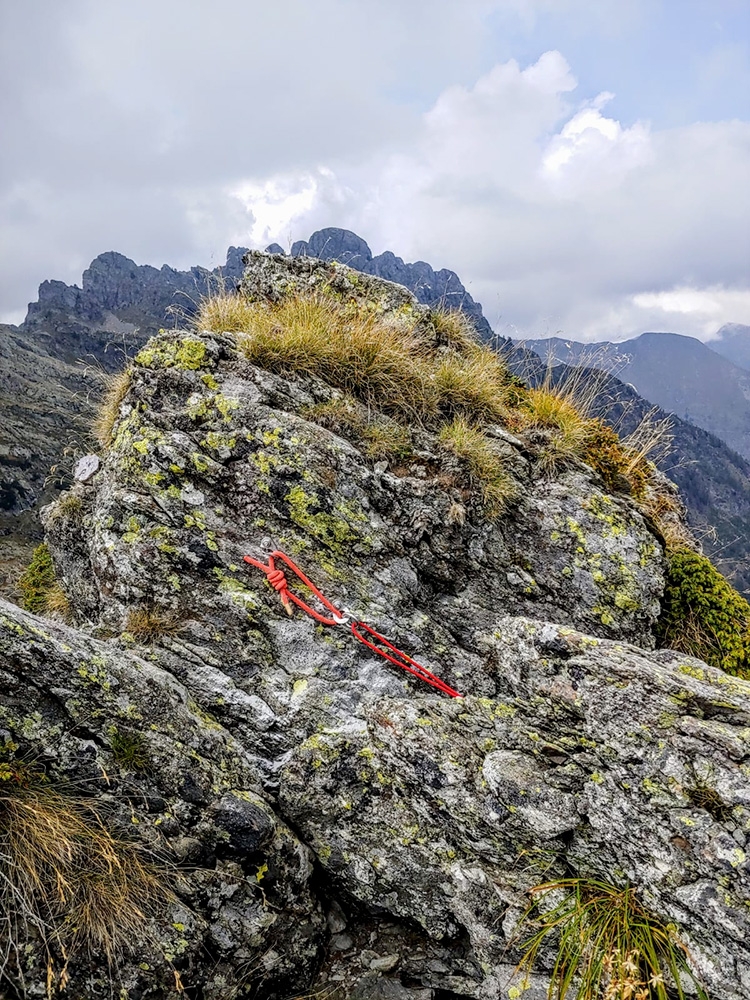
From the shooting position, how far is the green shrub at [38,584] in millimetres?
8508

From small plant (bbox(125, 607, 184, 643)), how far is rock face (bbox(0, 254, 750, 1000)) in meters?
0.03

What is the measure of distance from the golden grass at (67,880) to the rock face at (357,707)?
0.16m

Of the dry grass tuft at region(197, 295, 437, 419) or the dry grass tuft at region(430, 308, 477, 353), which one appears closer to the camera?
the dry grass tuft at region(197, 295, 437, 419)

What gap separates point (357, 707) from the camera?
215 inches

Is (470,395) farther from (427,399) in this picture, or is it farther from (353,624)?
(353,624)

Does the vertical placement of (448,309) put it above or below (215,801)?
above

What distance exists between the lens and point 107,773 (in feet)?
13.6

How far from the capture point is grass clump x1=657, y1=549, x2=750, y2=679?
6.19m

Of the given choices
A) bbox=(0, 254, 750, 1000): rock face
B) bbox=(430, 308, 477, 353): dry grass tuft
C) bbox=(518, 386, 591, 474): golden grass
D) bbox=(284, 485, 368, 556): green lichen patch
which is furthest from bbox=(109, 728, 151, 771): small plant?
bbox=(430, 308, 477, 353): dry grass tuft

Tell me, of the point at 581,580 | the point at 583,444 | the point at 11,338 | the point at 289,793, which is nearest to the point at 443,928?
the point at 289,793

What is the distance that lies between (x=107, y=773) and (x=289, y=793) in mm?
1689

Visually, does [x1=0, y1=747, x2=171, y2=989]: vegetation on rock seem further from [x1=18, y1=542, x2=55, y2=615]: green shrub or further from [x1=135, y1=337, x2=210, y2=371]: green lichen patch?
[x1=18, y1=542, x2=55, y2=615]: green shrub

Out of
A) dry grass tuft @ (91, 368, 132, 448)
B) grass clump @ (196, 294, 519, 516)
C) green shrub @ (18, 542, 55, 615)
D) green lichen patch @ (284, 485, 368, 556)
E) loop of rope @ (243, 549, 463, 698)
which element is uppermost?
grass clump @ (196, 294, 519, 516)

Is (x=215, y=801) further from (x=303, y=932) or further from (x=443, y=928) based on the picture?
(x=443, y=928)
